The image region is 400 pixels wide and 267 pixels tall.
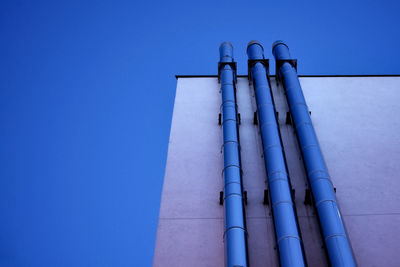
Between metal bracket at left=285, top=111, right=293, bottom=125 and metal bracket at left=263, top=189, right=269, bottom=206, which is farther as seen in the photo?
metal bracket at left=285, top=111, right=293, bottom=125

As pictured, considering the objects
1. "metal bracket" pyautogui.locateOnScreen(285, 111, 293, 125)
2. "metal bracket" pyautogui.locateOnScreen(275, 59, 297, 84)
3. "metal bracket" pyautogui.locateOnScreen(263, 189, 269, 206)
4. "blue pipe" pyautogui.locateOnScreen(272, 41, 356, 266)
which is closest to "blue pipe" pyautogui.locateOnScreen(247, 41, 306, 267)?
"metal bracket" pyautogui.locateOnScreen(263, 189, 269, 206)

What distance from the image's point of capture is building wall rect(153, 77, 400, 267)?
389 inches

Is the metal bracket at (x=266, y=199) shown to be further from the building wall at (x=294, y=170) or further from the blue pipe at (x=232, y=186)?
the blue pipe at (x=232, y=186)

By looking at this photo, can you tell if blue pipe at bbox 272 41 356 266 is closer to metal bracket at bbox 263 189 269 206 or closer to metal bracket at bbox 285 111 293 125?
metal bracket at bbox 285 111 293 125

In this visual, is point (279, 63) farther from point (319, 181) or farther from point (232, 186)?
point (232, 186)

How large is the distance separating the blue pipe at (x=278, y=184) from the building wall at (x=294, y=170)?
3.12ft

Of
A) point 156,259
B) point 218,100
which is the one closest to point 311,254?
point 156,259

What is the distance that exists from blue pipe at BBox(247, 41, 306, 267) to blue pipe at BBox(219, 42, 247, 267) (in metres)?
0.98

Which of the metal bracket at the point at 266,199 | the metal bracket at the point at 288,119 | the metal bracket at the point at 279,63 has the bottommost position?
the metal bracket at the point at 266,199

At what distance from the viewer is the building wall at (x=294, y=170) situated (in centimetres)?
989

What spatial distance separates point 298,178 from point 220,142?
3378mm

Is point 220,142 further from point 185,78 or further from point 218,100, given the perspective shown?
point 185,78

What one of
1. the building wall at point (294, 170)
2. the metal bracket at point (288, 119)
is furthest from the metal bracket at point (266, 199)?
the metal bracket at point (288, 119)

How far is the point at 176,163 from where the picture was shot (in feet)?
41.4
